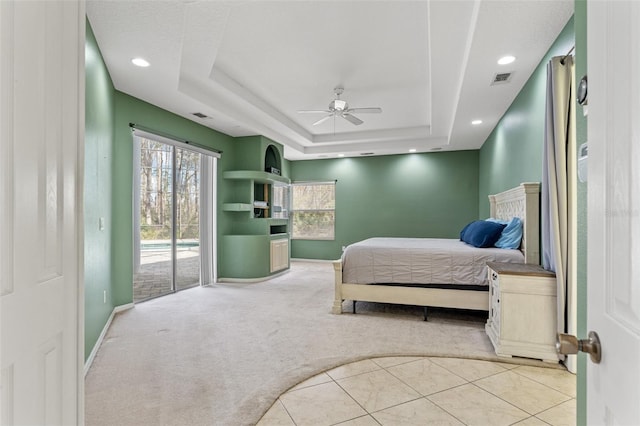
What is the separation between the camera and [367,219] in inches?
309

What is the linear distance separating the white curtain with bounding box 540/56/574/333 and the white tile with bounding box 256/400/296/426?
206 centimetres

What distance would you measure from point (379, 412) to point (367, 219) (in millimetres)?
6051

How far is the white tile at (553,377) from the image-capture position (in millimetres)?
2196

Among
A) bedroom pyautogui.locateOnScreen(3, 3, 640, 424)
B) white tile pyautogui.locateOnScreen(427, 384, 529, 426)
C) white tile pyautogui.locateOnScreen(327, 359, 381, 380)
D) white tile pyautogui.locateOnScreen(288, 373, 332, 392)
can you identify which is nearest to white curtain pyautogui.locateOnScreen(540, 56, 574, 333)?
white tile pyautogui.locateOnScreen(427, 384, 529, 426)

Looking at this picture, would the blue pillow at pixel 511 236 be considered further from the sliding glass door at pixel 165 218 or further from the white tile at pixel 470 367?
the sliding glass door at pixel 165 218

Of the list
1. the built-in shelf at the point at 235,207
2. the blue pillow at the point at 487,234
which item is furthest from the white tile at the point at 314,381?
the built-in shelf at the point at 235,207

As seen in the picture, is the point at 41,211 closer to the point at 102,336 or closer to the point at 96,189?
the point at 96,189

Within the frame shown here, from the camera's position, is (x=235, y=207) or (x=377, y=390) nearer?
(x=377, y=390)

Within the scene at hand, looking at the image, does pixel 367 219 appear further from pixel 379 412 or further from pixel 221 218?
pixel 379 412

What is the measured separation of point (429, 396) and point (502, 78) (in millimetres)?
3082

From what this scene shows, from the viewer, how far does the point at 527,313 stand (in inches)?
103

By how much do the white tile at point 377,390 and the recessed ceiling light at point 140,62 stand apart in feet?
10.7

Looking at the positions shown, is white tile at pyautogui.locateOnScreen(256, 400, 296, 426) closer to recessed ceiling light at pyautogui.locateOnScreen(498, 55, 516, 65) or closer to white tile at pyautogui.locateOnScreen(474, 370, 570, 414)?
white tile at pyautogui.locateOnScreen(474, 370, 570, 414)

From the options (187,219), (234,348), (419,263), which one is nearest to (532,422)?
(419,263)
